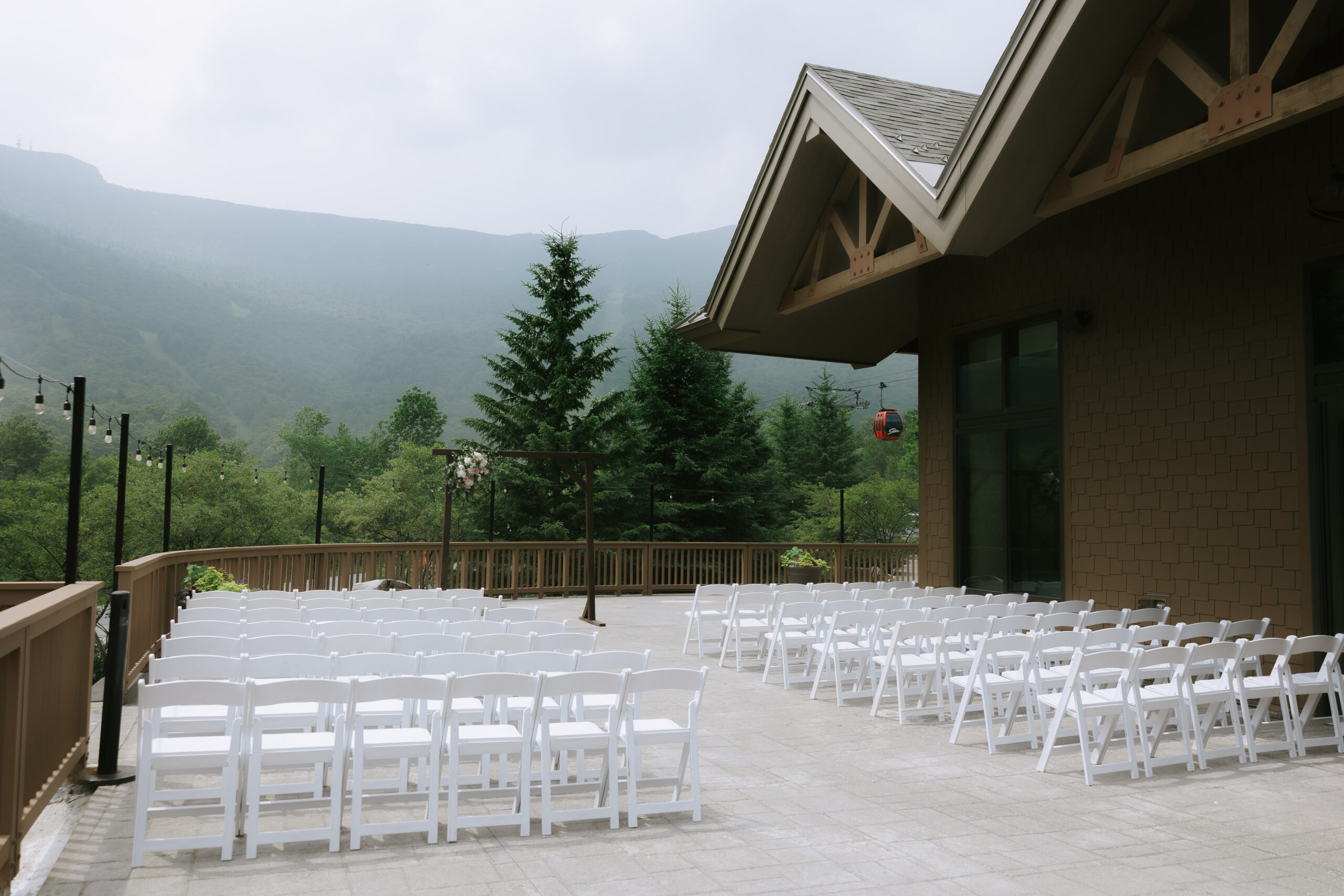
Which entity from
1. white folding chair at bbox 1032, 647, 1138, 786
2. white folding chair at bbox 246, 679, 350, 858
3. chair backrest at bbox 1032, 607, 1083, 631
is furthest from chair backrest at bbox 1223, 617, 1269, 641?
white folding chair at bbox 246, 679, 350, 858

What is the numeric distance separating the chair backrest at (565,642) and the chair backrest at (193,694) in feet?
6.74

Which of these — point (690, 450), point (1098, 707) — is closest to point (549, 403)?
point (690, 450)

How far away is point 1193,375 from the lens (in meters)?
8.78

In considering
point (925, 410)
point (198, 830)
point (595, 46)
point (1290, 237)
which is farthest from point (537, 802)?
point (595, 46)

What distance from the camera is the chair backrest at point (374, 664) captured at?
189 inches

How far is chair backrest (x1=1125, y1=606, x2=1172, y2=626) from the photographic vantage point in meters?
8.35

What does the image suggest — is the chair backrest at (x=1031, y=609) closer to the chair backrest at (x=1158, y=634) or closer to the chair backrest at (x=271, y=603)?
the chair backrest at (x=1158, y=634)

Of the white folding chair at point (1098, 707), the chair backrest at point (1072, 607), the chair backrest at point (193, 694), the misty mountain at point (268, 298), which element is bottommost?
the white folding chair at point (1098, 707)

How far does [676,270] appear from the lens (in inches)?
6476

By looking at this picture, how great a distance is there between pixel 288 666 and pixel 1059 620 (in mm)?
6599

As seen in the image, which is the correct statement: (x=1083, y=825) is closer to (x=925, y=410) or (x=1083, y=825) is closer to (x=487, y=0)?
(x=925, y=410)

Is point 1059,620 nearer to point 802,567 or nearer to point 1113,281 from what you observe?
point 1113,281

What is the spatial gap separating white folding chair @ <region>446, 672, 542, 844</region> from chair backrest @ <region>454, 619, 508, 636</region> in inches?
85.7

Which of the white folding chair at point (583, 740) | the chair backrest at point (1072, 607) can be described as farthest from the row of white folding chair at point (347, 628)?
the chair backrest at point (1072, 607)
